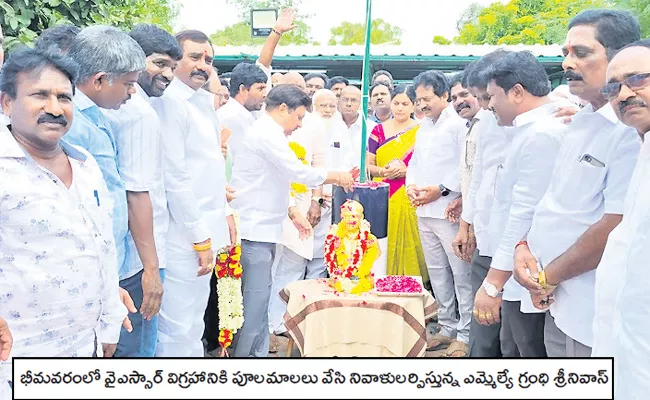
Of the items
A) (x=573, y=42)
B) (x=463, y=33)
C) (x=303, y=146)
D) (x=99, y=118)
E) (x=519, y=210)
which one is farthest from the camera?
(x=463, y=33)

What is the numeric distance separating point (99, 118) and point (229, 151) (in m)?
1.95

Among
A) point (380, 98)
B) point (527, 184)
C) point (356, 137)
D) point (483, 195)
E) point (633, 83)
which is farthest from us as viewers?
point (380, 98)

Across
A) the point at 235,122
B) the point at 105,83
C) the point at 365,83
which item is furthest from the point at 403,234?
the point at 105,83

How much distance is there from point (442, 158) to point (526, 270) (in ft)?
8.25

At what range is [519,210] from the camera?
250 centimetres

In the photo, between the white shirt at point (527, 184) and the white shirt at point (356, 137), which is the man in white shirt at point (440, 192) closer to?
the white shirt at point (356, 137)

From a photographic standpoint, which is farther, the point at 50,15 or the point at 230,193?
the point at 230,193

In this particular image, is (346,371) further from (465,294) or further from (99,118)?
(465,294)

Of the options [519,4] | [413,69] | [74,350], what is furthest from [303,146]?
[519,4]

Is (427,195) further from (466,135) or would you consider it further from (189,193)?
(189,193)

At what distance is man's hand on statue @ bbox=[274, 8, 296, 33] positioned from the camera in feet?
15.8

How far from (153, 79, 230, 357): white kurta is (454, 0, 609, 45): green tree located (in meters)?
20.5

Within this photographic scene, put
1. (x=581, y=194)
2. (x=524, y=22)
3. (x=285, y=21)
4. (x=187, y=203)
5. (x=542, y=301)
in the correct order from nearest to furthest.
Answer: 1. (x=581, y=194)
2. (x=542, y=301)
3. (x=187, y=203)
4. (x=285, y=21)
5. (x=524, y=22)

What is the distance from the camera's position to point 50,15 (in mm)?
3713
